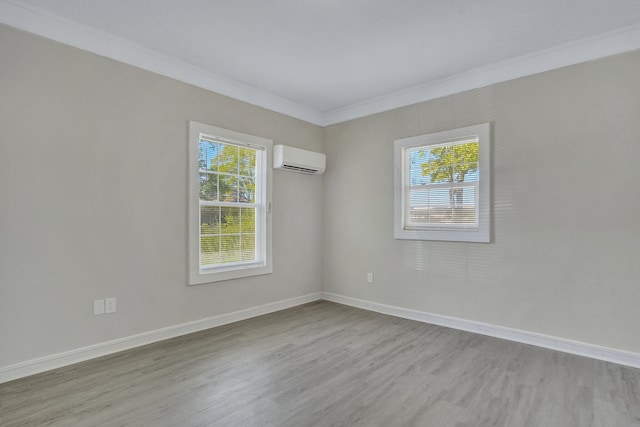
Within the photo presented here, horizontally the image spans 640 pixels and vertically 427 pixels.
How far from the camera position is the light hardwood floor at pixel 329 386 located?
6.47 feet

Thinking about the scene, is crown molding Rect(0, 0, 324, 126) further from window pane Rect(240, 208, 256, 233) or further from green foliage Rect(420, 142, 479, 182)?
green foliage Rect(420, 142, 479, 182)

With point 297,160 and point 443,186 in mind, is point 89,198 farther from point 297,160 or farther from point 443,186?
point 443,186

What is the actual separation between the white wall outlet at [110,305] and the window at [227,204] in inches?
27.4

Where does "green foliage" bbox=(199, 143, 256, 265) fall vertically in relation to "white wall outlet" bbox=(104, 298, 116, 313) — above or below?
above

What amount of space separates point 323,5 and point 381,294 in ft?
10.5

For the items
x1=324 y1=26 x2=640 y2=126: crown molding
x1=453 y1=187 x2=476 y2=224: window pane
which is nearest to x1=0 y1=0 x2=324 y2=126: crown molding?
x1=324 y1=26 x2=640 y2=126: crown molding

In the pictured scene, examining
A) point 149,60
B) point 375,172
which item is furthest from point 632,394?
point 149,60

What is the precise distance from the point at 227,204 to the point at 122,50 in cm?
170

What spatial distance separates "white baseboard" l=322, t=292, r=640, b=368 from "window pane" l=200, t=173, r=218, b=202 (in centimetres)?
228

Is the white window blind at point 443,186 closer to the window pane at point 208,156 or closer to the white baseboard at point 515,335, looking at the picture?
the white baseboard at point 515,335

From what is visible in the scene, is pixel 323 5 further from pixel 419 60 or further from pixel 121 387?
pixel 121 387

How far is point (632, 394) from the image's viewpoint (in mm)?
2246

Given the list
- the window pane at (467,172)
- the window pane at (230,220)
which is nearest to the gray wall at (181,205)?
the window pane at (467,172)

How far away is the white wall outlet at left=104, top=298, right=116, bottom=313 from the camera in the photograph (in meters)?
2.84
